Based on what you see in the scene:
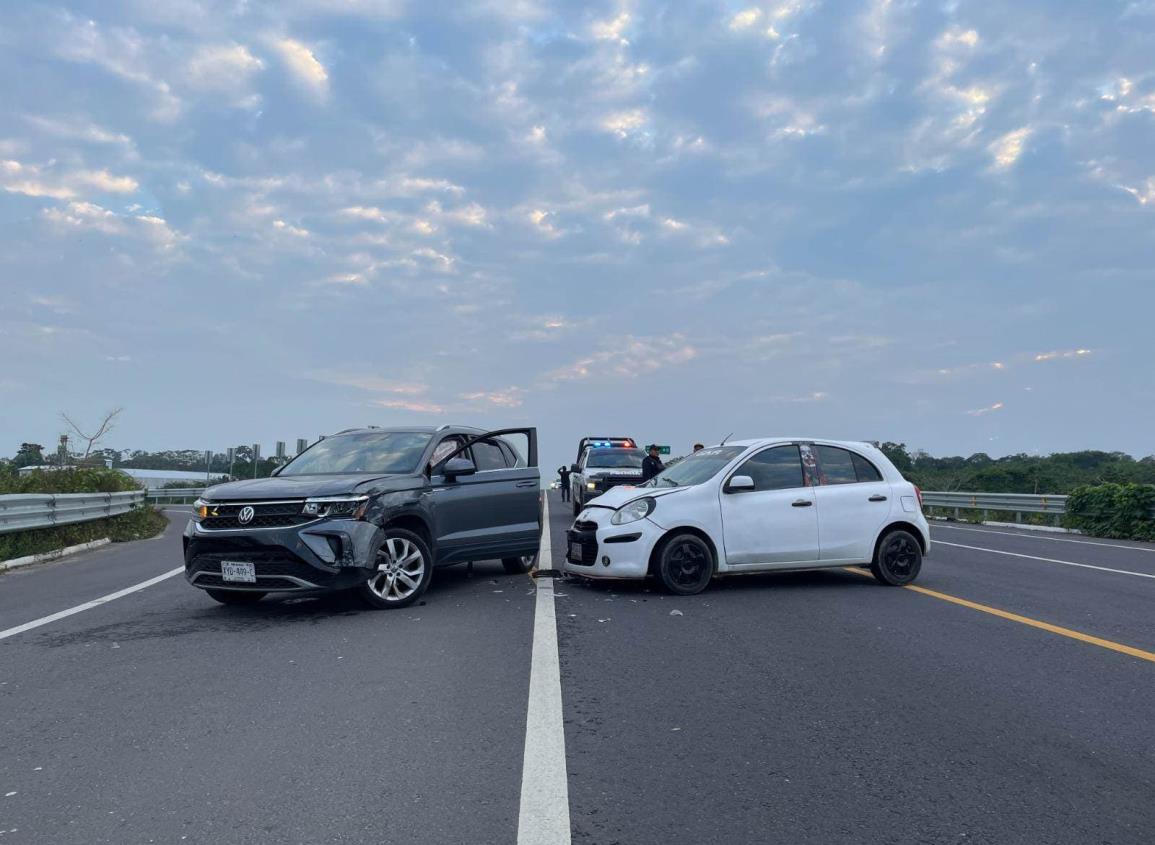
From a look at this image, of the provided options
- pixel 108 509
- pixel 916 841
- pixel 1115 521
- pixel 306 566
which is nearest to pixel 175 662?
pixel 306 566

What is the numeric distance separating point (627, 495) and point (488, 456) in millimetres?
1801

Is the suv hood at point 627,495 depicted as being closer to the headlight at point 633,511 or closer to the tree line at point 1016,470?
the headlight at point 633,511

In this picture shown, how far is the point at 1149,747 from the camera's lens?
4.48 meters

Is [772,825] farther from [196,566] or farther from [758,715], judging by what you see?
[196,566]

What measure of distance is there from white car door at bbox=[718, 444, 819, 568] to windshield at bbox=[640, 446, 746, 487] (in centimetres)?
26

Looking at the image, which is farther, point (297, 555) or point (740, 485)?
point (740, 485)

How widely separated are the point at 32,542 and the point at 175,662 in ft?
33.4

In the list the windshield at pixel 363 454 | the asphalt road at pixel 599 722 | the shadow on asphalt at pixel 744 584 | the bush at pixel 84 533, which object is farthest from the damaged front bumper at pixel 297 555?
the bush at pixel 84 533

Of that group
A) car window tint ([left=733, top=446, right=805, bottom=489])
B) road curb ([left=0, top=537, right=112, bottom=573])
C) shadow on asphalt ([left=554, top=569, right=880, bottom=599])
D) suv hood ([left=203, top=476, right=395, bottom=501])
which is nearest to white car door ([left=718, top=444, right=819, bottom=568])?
car window tint ([left=733, top=446, right=805, bottom=489])

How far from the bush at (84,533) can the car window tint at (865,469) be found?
12.3 metres

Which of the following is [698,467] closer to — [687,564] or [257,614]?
[687,564]

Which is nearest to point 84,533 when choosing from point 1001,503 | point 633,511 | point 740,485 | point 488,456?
point 488,456

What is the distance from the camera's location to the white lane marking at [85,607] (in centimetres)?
741

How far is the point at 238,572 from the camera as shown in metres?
7.66
